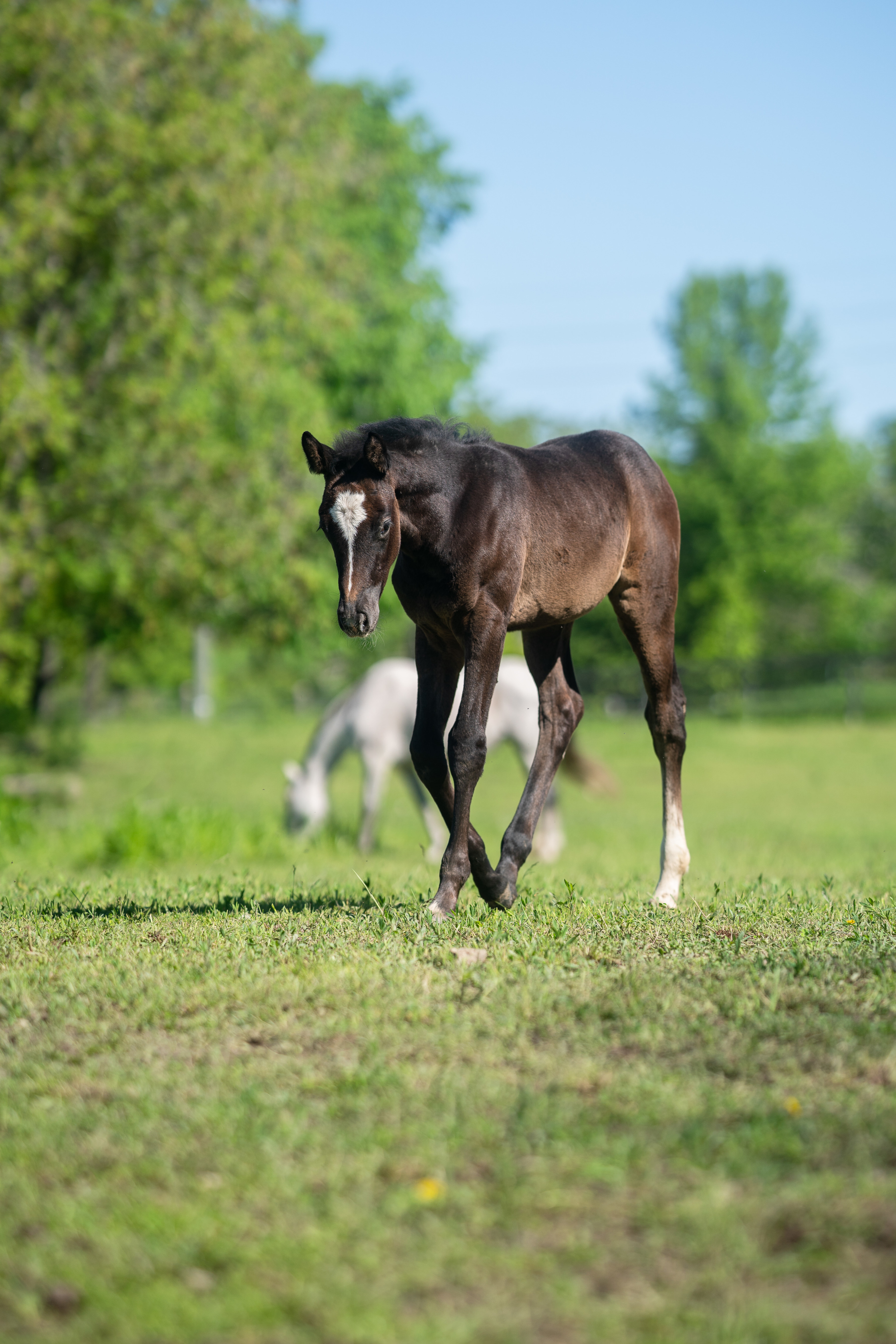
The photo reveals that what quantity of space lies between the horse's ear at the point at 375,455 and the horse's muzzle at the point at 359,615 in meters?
0.50

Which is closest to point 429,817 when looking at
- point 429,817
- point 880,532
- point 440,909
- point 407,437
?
point 429,817

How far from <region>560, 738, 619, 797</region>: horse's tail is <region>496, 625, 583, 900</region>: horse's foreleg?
9.42m

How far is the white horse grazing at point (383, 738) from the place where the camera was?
14445 millimetres

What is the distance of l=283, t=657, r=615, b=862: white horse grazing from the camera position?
1445 centimetres

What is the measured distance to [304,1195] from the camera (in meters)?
2.94

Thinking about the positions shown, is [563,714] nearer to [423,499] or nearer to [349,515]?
[423,499]

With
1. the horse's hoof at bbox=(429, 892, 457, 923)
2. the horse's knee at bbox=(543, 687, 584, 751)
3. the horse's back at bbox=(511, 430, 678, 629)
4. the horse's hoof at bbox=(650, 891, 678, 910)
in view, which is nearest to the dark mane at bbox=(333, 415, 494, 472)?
the horse's back at bbox=(511, 430, 678, 629)

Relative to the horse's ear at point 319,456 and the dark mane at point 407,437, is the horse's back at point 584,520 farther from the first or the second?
the horse's ear at point 319,456

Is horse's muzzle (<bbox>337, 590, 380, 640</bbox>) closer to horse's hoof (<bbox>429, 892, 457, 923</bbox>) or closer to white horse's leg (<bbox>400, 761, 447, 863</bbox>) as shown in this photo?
horse's hoof (<bbox>429, 892, 457, 923</bbox>)

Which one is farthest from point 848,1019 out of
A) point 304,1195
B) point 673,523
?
point 673,523

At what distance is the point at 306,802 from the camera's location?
1505cm

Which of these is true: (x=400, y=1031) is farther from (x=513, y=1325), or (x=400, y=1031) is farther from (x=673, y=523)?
(x=673, y=523)

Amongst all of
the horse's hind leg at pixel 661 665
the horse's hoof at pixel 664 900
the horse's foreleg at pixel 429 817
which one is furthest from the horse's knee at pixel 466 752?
the horse's foreleg at pixel 429 817

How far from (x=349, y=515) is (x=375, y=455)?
0.27 metres
